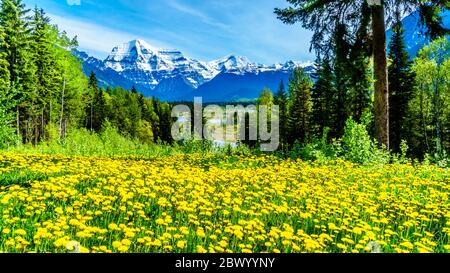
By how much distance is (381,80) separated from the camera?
12.9m

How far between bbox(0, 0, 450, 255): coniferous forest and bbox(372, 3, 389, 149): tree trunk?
0.11 feet

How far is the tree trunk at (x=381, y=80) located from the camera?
12906 mm

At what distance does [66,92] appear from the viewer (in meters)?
46.9

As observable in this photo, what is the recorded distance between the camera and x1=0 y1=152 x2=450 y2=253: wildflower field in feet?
12.5

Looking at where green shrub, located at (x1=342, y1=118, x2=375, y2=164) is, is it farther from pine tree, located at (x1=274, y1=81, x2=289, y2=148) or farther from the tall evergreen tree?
pine tree, located at (x1=274, y1=81, x2=289, y2=148)

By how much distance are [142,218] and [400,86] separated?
32.4 metres

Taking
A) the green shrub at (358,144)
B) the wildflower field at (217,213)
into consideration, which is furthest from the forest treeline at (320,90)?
the wildflower field at (217,213)

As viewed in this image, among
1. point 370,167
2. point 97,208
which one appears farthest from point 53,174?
point 370,167

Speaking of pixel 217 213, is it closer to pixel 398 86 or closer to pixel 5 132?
pixel 5 132

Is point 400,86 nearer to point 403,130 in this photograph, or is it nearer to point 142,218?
point 403,130

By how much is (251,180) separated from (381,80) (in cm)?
779

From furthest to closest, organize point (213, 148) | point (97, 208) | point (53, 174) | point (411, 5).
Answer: point (213, 148) → point (411, 5) → point (53, 174) → point (97, 208)

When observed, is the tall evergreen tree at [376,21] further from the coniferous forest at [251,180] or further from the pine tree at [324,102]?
the pine tree at [324,102]

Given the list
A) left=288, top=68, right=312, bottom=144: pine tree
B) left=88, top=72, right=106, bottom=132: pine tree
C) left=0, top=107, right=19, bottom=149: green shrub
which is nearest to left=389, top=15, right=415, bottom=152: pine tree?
left=288, top=68, right=312, bottom=144: pine tree
